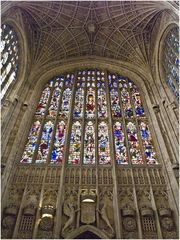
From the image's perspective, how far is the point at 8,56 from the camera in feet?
45.8

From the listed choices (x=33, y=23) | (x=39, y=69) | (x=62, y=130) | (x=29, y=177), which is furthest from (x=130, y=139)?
(x=33, y=23)

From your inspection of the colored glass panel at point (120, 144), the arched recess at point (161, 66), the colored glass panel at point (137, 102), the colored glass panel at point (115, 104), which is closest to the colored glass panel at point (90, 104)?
the colored glass panel at point (115, 104)

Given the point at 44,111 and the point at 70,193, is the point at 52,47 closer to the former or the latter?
the point at 44,111

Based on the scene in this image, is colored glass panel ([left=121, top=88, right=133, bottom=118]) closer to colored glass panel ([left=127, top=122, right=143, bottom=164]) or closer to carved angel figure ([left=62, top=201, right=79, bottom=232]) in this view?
colored glass panel ([left=127, top=122, right=143, bottom=164])

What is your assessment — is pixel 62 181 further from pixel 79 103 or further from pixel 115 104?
pixel 115 104

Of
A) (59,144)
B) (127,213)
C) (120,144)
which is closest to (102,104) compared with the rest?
(120,144)

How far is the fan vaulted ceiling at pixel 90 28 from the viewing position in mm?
15555

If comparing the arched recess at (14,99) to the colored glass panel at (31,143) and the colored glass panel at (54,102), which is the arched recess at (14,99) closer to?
the colored glass panel at (31,143)

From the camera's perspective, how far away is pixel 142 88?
52.5 feet

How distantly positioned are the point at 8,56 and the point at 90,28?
636 cm

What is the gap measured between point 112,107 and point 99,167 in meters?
4.88

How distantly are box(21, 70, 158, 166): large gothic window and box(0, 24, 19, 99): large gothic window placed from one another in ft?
7.89

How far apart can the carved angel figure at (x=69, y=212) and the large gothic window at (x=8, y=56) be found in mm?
6681

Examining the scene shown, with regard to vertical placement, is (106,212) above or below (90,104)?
below
